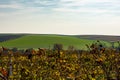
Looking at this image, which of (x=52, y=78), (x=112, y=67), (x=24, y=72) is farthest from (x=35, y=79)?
(x=112, y=67)

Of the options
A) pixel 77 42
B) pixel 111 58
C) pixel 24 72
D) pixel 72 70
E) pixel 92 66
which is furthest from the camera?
pixel 77 42

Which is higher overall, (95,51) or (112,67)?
(95,51)

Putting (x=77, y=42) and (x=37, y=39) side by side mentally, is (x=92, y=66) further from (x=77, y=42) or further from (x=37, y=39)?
(x=37, y=39)

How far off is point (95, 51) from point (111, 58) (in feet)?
23.8

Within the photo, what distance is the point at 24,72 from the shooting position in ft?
58.8

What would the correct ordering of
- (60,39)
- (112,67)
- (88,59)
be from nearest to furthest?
(112,67), (88,59), (60,39)

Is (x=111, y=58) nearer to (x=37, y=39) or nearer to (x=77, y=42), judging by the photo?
(x=77, y=42)

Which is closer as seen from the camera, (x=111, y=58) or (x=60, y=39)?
(x=111, y=58)

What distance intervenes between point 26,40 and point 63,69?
161 metres

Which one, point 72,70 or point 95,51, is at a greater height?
point 95,51

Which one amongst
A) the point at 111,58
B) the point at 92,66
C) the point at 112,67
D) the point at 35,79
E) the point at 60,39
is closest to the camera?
the point at 35,79

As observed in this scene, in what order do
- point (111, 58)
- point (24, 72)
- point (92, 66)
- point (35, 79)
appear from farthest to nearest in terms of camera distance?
point (92, 66)
point (111, 58)
point (35, 79)
point (24, 72)

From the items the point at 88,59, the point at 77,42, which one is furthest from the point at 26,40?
the point at 88,59

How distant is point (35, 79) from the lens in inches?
815
